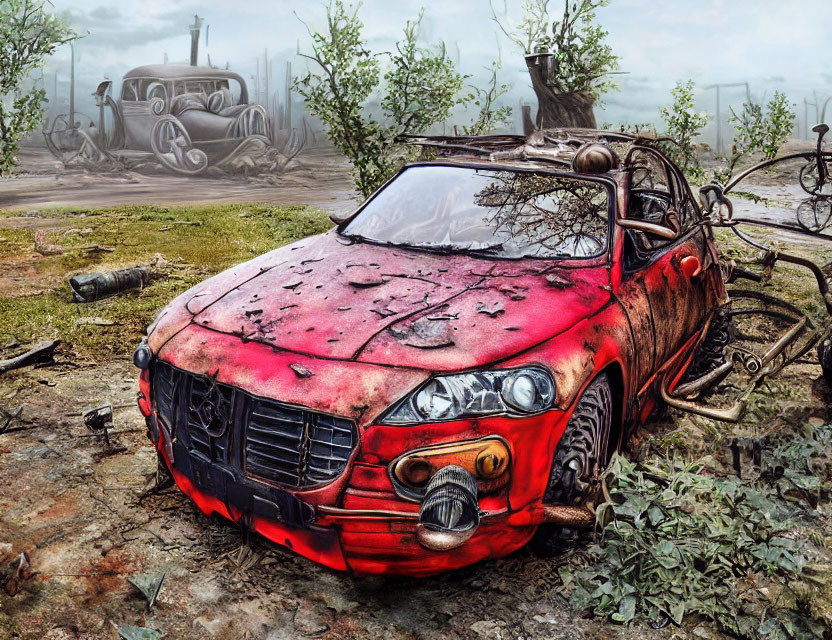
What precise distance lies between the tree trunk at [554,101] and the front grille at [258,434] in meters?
10.9

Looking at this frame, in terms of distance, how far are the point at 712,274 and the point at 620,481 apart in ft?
6.89

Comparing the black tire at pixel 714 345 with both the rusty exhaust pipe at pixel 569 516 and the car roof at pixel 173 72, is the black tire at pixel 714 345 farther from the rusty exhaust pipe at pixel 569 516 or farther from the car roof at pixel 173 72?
the car roof at pixel 173 72

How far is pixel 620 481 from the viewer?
283cm

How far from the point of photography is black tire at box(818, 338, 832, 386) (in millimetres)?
4742

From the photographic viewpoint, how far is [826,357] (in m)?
4.79

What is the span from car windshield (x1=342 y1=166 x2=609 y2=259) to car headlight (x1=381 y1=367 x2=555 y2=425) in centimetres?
93

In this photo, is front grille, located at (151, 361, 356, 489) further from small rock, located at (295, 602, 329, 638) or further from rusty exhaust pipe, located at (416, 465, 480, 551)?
small rock, located at (295, 602, 329, 638)

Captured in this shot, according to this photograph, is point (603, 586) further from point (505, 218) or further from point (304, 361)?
point (505, 218)

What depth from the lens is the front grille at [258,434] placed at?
8.07ft

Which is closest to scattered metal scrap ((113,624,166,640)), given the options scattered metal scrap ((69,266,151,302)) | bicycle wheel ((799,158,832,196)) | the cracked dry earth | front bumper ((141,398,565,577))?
the cracked dry earth

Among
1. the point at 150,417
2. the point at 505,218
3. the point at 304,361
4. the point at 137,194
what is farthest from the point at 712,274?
the point at 137,194

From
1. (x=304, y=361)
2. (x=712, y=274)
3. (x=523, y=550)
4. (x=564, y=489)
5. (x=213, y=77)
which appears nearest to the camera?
(x=304, y=361)

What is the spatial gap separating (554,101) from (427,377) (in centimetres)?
1171

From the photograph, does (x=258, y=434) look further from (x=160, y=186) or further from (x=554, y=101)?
(x=160, y=186)
